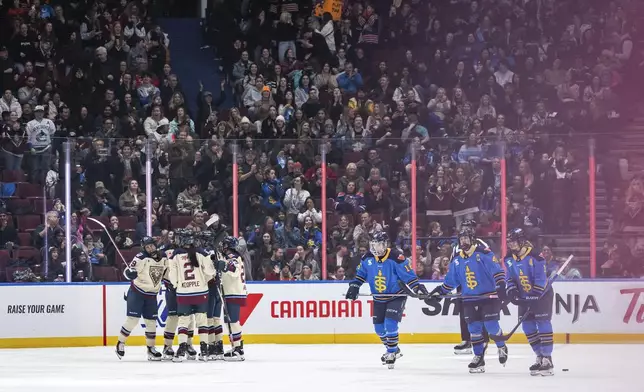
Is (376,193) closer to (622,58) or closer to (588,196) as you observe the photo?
(588,196)

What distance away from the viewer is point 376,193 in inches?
675

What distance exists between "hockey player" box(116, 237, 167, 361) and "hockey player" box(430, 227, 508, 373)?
337 cm

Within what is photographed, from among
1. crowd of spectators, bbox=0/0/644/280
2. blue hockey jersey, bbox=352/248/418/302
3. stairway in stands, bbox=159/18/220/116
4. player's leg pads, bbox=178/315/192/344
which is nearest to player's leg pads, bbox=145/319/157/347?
player's leg pads, bbox=178/315/192/344

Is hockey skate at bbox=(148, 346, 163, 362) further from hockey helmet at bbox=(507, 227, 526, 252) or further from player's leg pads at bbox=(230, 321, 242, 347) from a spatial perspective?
hockey helmet at bbox=(507, 227, 526, 252)

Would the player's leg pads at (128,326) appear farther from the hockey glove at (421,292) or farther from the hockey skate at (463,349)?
the hockey skate at (463,349)

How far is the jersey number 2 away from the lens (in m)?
14.9

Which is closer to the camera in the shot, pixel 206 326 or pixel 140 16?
pixel 206 326

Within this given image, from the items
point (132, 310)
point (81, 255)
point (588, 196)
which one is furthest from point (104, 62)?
point (588, 196)

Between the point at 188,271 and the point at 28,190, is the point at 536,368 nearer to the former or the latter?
the point at 188,271

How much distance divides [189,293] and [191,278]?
162 millimetres

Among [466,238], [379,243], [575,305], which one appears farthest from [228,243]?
[575,305]

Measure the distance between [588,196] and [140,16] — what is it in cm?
808

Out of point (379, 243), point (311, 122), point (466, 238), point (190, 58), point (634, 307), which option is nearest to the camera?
point (466, 238)

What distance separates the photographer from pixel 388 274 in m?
13.9
